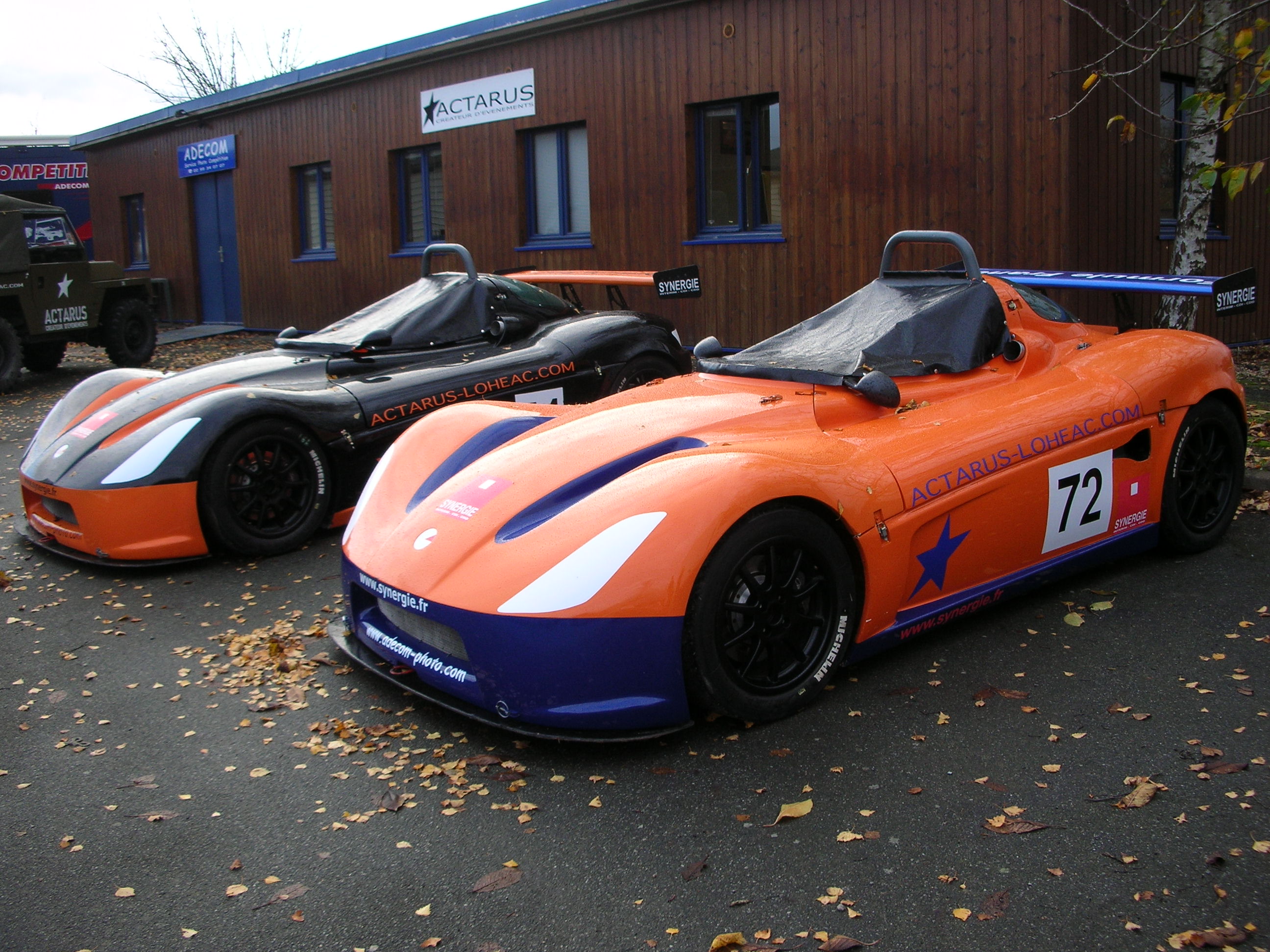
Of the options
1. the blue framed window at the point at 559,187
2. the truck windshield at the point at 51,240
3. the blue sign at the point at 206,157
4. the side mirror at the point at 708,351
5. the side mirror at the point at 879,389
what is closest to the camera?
the side mirror at the point at 879,389

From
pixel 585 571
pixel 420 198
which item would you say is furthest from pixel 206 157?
pixel 585 571

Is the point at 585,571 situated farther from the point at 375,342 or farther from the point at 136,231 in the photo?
the point at 136,231

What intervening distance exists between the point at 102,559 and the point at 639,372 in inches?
136

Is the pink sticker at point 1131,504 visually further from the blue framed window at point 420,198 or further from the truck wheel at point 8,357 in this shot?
the truck wheel at point 8,357

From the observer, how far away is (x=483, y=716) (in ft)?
10.8

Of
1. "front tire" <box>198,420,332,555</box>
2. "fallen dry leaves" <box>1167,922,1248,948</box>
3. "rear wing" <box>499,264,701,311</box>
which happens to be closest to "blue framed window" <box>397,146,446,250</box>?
"rear wing" <box>499,264,701,311</box>

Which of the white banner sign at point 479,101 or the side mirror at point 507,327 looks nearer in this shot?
the side mirror at point 507,327

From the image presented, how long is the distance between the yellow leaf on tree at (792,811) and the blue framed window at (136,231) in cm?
2442

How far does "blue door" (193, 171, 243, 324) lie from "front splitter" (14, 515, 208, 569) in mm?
15992

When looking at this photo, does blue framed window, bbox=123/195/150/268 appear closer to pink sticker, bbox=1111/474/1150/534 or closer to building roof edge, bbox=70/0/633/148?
building roof edge, bbox=70/0/633/148

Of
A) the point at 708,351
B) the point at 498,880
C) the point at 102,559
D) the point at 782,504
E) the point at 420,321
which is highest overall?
the point at 420,321

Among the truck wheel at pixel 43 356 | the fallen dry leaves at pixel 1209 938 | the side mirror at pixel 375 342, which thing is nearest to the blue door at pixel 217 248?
the truck wheel at pixel 43 356

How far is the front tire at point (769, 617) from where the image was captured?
3.19 m

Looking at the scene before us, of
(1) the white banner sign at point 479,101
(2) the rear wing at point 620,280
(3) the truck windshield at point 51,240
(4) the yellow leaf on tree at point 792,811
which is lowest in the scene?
(4) the yellow leaf on tree at point 792,811
